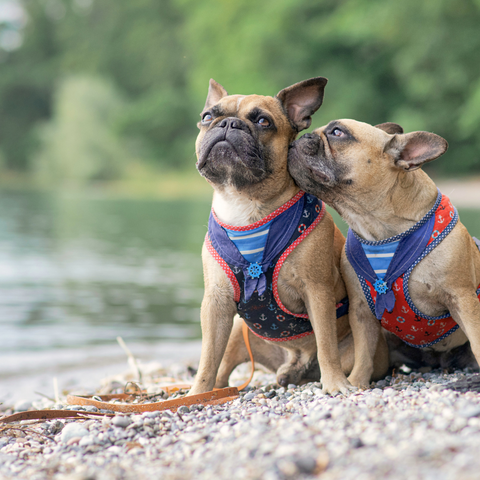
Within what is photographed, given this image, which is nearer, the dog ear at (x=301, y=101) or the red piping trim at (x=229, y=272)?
the red piping trim at (x=229, y=272)

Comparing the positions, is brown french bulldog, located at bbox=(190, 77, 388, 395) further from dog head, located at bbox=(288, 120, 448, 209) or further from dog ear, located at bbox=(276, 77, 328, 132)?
dog head, located at bbox=(288, 120, 448, 209)

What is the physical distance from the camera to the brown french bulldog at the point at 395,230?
378 centimetres

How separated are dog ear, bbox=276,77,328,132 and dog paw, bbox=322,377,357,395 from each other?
5.78ft

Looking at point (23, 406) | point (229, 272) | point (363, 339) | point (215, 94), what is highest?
point (215, 94)

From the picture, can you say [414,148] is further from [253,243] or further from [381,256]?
[253,243]

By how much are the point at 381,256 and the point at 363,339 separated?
0.64m

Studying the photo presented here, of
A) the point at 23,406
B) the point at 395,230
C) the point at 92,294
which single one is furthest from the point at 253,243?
the point at 92,294

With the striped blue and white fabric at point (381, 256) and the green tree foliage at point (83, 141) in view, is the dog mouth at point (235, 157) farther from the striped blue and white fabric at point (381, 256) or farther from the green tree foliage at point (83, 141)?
the green tree foliage at point (83, 141)

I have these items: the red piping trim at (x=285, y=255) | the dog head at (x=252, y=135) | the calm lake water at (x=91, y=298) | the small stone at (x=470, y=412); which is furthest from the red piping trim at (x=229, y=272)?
the calm lake water at (x=91, y=298)

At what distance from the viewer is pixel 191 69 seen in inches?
2194

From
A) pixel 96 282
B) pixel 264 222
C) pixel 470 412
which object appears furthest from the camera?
pixel 96 282

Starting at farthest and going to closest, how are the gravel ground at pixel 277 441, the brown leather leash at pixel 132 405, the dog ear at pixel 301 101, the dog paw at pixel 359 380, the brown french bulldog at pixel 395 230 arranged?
the dog ear at pixel 301 101
the dog paw at pixel 359 380
the brown french bulldog at pixel 395 230
the brown leather leash at pixel 132 405
the gravel ground at pixel 277 441

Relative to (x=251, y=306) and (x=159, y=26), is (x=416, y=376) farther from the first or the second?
(x=159, y=26)

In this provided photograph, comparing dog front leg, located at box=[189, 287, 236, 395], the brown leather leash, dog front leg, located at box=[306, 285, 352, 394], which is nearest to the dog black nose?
dog front leg, located at box=[189, 287, 236, 395]
